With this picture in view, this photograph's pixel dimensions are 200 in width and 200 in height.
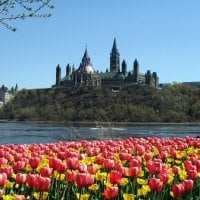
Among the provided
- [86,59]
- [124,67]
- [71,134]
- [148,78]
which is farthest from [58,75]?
[71,134]

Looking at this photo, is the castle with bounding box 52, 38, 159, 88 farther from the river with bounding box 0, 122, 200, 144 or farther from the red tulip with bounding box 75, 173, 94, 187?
the red tulip with bounding box 75, 173, 94, 187

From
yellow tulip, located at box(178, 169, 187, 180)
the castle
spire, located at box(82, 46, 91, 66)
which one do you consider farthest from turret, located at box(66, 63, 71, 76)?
yellow tulip, located at box(178, 169, 187, 180)

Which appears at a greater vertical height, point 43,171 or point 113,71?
point 113,71

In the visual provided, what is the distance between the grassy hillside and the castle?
1099 centimetres

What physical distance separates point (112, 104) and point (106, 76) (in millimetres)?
41539

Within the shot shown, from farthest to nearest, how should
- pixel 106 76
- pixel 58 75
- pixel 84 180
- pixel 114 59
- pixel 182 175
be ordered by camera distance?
pixel 114 59, pixel 58 75, pixel 106 76, pixel 182 175, pixel 84 180

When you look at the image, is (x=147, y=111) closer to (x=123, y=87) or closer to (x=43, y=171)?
(x=123, y=87)

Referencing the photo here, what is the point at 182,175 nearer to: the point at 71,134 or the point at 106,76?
the point at 71,134

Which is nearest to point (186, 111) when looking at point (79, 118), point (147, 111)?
point (147, 111)

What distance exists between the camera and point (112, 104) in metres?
130

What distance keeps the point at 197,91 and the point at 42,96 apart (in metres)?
47.7

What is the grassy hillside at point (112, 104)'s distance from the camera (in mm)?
119562

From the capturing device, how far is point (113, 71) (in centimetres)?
17738

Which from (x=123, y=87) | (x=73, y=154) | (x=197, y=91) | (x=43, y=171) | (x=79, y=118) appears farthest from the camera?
(x=123, y=87)
